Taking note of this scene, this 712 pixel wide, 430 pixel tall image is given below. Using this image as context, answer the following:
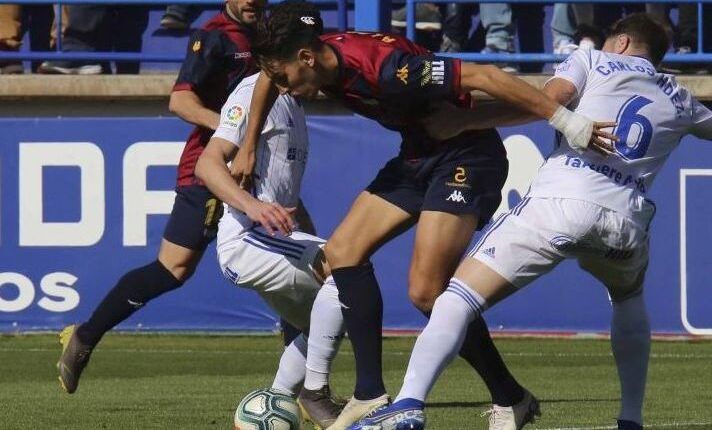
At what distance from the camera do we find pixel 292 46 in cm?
658

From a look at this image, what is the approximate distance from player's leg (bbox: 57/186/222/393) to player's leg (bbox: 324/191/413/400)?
209 cm

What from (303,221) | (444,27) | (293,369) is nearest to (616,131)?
(293,369)

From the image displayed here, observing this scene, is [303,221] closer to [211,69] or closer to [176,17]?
[211,69]

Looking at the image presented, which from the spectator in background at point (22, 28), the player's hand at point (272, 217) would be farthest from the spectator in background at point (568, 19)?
the player's hand at point (272, 217)

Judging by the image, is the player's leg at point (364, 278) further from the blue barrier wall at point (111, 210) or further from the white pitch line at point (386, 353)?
the blue barrier wall at point (111, 210)

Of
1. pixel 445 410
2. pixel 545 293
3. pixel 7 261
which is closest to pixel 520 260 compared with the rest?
pixel 445 410

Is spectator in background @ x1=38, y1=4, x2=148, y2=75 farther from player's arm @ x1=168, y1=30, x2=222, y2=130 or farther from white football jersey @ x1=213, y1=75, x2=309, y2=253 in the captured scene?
white football jersey @ x1=213, y1=75, x2=309, y2=253

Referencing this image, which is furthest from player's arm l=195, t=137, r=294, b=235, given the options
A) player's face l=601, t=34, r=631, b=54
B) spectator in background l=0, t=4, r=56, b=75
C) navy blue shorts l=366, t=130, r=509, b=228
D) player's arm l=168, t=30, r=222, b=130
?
spectator in background l=0, t=4, r=56, b=75

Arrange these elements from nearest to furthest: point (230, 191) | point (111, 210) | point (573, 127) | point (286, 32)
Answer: point (573, 127)
point (286, 32)
point (230, 191)
point (111, 210)

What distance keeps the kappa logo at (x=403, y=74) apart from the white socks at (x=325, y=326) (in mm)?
1098

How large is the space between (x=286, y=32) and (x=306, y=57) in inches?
5.2

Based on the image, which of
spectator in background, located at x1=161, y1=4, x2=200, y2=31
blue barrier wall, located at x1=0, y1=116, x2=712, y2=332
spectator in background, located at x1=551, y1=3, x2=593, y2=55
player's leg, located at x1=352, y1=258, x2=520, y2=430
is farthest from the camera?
spectator in background, located at x1=161, y1=4, x2=200, y2=31

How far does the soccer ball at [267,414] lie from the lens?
23.1 feet

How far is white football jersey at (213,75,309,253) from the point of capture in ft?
Answer: 26.0
